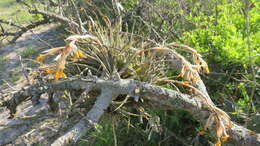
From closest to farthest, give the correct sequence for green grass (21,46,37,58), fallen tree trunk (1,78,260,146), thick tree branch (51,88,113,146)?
1. thick tree branch (51,88,113,146)
2. fallen tree trunk (1,78,260,146)
3. green grass (21,46,37,58)

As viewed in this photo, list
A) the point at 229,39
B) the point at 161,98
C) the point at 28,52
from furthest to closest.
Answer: the point at 28,52 < the point at 229,39 < the point at 161,98

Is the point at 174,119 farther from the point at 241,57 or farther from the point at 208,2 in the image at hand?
the point at 208,2

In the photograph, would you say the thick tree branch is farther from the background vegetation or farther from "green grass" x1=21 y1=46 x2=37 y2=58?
"green grass" x1=21 y1=46 x2=37 y2=58

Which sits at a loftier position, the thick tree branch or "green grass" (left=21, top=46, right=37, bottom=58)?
the thick tree branch

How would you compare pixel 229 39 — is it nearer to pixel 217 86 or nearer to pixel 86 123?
pixel 217 86

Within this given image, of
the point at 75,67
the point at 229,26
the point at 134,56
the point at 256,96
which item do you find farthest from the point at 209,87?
the point at 75,67

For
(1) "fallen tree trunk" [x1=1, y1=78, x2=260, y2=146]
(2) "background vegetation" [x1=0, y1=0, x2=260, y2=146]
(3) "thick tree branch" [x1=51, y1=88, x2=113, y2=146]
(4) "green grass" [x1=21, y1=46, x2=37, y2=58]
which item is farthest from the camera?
(4) "green grass" [x1=21, y1=46, x2=37, y2=58]

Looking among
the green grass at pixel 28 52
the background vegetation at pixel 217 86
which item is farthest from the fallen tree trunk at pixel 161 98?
the green grass at pixel 28 52

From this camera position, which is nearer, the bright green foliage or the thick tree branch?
the thick tree branch

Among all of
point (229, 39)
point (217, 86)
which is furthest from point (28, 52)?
point (229, 39)

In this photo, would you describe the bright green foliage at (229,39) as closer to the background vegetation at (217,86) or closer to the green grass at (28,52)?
the background vegetation at (217,86)

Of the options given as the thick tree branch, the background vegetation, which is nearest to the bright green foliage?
A: the background vegetation

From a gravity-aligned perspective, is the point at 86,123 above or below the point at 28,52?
above

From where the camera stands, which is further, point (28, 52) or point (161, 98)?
point (28, 52)
